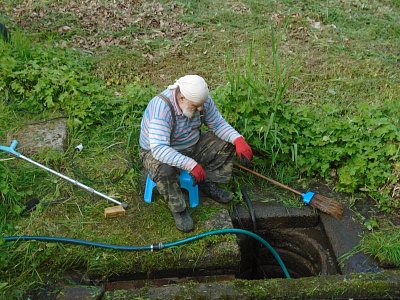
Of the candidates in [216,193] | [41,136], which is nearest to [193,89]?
[216,193]

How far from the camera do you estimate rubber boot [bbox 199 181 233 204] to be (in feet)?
15.2

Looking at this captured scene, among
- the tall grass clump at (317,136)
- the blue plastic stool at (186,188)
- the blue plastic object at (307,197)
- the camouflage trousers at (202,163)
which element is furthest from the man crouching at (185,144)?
the blue plastic object at (307,197)

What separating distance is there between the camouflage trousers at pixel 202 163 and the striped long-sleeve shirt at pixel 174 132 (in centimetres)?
7

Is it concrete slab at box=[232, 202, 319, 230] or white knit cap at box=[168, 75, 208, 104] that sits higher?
white knit cap at box=[168, 75, 208, 104]

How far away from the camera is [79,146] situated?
5086 millimetres

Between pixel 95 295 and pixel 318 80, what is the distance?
13.6 feet

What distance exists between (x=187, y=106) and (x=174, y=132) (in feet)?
1.00

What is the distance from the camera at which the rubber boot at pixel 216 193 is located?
4629 mm

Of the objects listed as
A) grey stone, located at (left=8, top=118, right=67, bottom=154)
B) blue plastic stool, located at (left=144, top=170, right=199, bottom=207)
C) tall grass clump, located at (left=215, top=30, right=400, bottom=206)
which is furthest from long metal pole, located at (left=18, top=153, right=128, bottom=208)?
tall grass clump, located at (left=215, top=30, right=400, bottom=206)

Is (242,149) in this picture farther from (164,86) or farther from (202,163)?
(164,86)

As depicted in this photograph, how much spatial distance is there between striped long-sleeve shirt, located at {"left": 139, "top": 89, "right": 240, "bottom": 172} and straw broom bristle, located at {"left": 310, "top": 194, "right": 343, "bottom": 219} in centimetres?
101

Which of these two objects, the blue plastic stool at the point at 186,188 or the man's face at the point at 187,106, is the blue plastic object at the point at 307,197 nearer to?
the blue plastic stool at the point at 186,188

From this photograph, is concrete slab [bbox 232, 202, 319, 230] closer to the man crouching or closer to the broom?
the broom

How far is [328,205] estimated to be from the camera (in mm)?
Result: 4652
